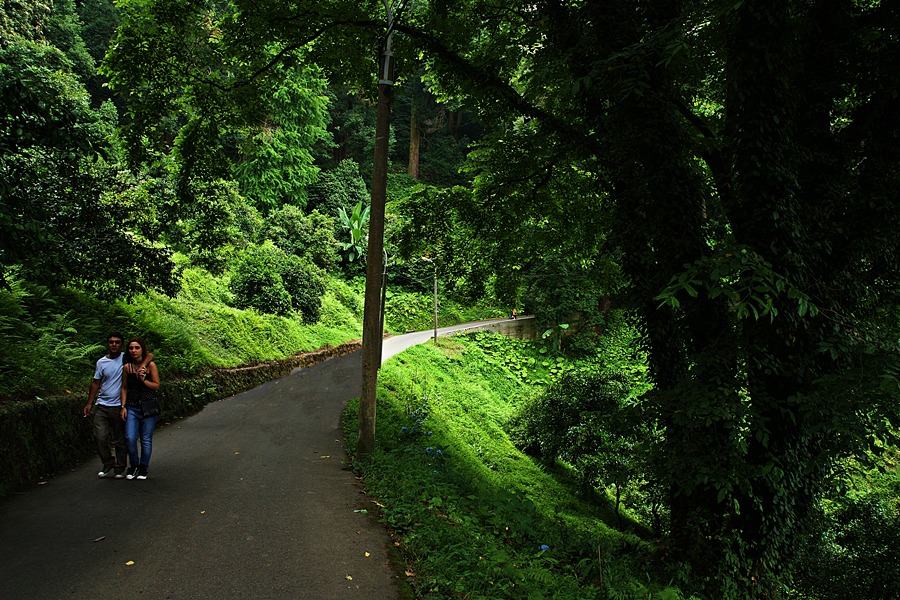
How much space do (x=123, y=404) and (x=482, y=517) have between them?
4841 mm

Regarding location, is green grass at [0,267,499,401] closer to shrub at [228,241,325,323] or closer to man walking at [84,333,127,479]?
shrub at [228,241,325,323]

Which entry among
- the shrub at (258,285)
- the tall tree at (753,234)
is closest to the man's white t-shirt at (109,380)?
the tall tree at (753,234)

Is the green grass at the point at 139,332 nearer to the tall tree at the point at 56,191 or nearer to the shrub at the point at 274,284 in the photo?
the shrub at the point at 274,284

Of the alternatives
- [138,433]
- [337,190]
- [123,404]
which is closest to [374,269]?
[123,404]

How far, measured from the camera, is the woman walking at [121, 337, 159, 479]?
6.89m

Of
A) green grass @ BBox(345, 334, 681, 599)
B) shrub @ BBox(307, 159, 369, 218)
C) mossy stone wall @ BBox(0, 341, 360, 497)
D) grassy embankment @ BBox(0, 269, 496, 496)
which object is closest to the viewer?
green grass @ BBox(345, 334, 681, 599)

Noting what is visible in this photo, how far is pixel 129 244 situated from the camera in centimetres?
1027

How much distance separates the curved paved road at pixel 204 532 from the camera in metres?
4.38

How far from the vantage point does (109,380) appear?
6.84m

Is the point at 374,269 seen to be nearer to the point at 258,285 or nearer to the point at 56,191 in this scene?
the point at 56,191

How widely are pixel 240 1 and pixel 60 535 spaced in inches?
323

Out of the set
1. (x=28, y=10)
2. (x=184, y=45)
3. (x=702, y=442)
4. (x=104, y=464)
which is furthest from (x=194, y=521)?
(x=28, y=10)

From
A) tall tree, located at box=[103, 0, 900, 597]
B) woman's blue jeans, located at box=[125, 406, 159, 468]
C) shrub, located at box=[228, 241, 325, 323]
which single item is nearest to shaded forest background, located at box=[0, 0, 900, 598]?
tall tree, located at box=[103, 0, 900, 597]

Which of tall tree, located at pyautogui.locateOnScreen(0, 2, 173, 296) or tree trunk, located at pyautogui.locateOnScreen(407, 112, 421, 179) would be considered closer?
tall tree, located at pyautogui.locateOnScreen(0, 2, 173, 296)
